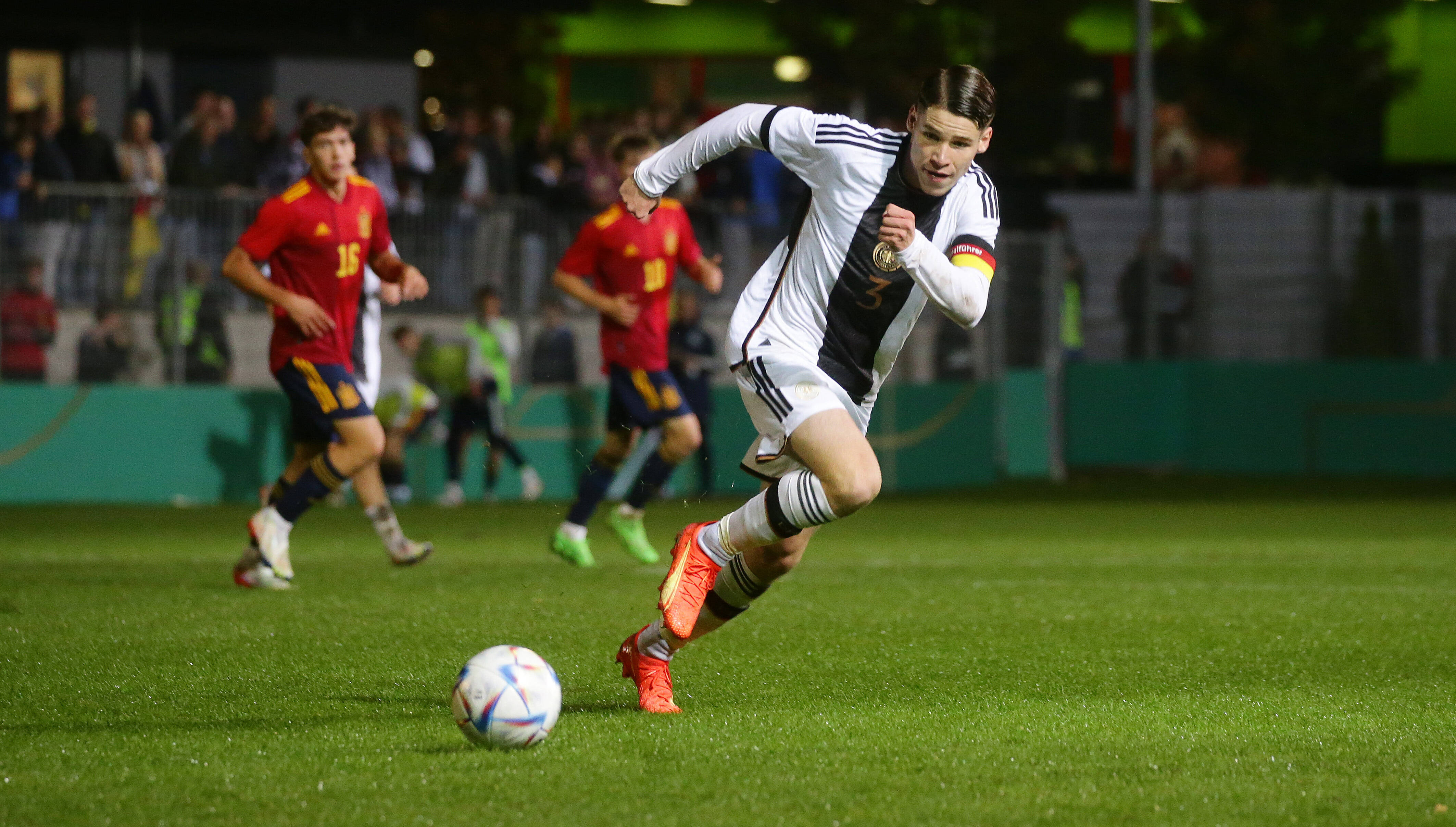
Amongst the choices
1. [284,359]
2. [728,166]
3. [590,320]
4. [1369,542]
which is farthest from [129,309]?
[1369,542]

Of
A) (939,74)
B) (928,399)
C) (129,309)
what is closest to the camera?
(939,74)

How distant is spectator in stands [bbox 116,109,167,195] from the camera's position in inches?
702

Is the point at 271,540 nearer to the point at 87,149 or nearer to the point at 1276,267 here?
the point at 87,149

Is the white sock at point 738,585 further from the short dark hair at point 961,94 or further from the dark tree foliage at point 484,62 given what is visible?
the dark tree foliage at point 484,62

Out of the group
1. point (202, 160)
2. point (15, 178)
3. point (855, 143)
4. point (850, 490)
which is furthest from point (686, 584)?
point (15, 178)

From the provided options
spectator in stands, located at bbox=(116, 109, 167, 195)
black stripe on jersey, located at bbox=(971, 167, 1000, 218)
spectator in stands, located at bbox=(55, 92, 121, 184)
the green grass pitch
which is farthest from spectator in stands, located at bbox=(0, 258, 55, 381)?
black stripe on jersey, located at bbox=(971, 167, 1000, 218)

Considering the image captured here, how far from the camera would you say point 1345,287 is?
2209 centimetres

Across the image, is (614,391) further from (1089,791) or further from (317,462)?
(1089,791)

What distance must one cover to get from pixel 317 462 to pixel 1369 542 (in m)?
7.30

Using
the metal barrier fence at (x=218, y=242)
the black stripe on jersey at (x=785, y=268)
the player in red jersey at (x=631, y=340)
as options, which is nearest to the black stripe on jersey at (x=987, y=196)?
the black stripe on jersey at (x=785, y=268)

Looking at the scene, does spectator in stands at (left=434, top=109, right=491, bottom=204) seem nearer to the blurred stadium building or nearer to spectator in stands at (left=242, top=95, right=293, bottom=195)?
the blurred stadium building

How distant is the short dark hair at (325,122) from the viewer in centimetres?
941

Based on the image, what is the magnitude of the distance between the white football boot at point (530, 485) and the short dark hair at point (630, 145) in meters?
7.52

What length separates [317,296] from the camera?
962cm
